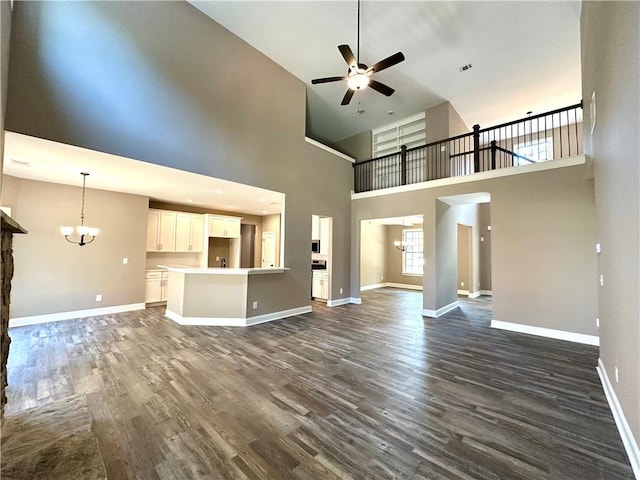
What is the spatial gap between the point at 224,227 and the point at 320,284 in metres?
3.38

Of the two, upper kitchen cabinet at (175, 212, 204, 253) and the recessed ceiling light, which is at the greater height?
the recessed ceiling light

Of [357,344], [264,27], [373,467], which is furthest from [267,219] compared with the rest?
[373,467]

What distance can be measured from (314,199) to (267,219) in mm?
3237

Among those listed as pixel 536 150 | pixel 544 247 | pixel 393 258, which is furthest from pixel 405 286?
pixel 536 150

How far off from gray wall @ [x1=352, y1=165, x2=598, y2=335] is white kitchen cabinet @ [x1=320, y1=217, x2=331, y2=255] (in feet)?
9.68

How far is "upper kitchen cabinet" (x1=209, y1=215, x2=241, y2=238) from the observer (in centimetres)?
755

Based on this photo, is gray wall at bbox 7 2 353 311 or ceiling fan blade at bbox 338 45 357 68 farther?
ceiling fan blade at bbox 338 45 357 68

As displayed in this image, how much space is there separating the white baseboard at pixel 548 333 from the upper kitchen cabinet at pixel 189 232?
24.3ft

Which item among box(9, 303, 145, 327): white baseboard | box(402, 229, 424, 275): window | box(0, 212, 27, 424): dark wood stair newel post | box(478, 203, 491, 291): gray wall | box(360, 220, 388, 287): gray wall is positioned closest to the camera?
box(0, 212, 27, 424): dark wood stair newel post

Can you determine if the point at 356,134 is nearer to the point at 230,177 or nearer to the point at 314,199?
the point at 314,199

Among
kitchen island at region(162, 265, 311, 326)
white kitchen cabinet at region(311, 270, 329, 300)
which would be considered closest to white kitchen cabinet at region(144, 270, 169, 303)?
kitchen island at region(162, 265, 311, 326)

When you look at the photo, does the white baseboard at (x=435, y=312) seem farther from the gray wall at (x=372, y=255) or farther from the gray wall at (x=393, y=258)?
the gray wall at (x=393, y=258)

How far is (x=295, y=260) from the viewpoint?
5.83 meters

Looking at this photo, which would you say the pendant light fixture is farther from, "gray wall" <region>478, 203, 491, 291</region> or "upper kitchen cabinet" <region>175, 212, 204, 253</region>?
"gray wall" <region>478, 203, 491, 291</region>
